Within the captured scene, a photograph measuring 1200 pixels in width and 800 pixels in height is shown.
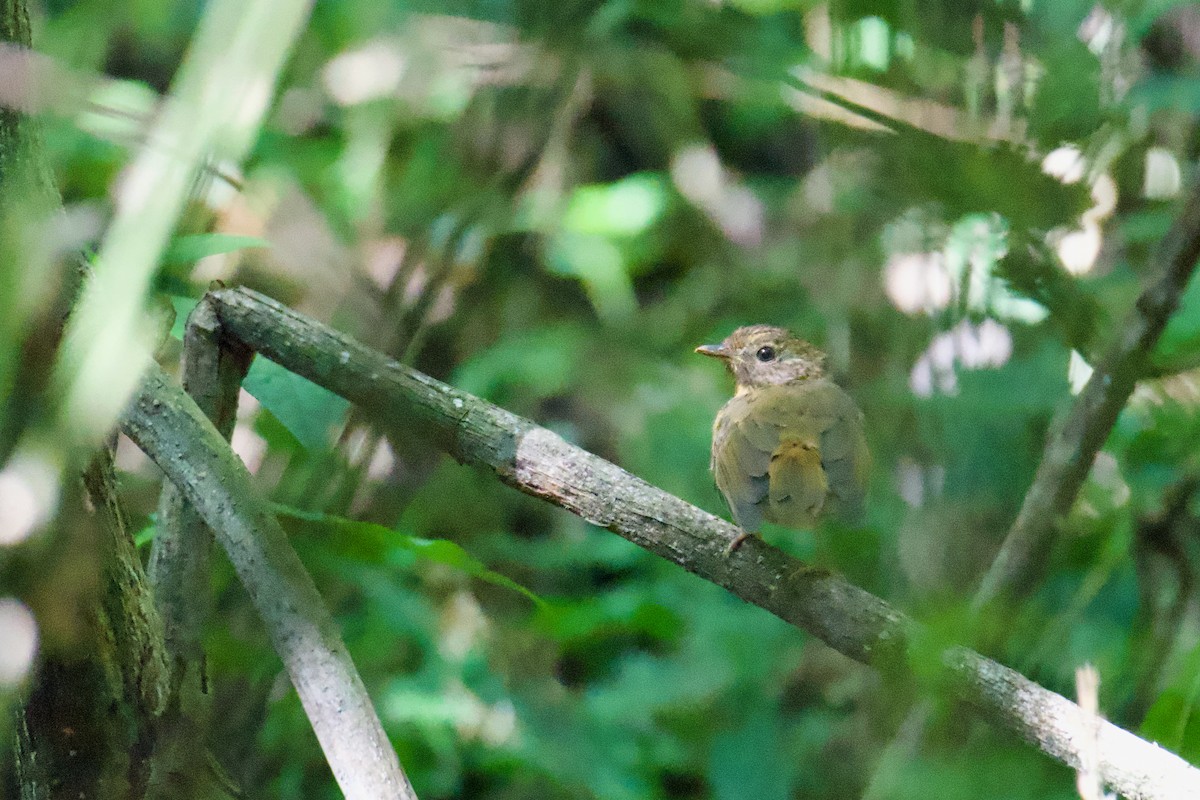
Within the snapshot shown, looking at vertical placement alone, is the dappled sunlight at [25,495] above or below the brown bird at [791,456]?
below

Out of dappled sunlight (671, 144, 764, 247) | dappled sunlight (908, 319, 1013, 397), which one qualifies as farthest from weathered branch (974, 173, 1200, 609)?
dappled sunlight (671, 144, 764, 247)

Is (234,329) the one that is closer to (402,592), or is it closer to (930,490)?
(930,490)

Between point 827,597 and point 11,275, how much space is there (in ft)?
3.73

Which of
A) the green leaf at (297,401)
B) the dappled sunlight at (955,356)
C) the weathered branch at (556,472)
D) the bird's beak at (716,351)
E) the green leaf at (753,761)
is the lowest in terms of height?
the green leaf at (753,761)

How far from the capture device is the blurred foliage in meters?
0.82

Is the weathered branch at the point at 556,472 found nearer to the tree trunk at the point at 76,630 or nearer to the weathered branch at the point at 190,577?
the weathered branch at the point at 190,577

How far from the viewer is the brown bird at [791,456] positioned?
193 cm

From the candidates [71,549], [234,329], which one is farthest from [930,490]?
[234,329]

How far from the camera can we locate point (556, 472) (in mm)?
1447

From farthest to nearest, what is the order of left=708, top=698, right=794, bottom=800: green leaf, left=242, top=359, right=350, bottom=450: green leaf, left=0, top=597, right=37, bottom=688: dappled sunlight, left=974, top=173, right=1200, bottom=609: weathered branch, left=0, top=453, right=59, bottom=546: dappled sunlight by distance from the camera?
1. left=708, top=698, right=794, bottom=800: green leaf
2. left=974, top=173, right=1200, bottom=609: weathered branch
3. left=242, top=359, right=350, bottom=450: green leaf
4. left=0, top=597, right=37, bottom=688: dappled sunlight
5. left=0, top=453, right=59, bottom=546: dappled sunlight

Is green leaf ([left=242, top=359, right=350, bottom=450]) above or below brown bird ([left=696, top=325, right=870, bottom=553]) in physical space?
below

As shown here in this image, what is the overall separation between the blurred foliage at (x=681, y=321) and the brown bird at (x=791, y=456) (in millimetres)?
119

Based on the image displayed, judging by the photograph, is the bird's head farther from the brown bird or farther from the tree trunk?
the tree trunk

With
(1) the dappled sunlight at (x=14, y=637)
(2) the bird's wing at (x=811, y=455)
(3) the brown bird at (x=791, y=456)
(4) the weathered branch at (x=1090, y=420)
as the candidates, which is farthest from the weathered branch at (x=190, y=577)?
(4) the weathered branch at (x=1090, y=420)
